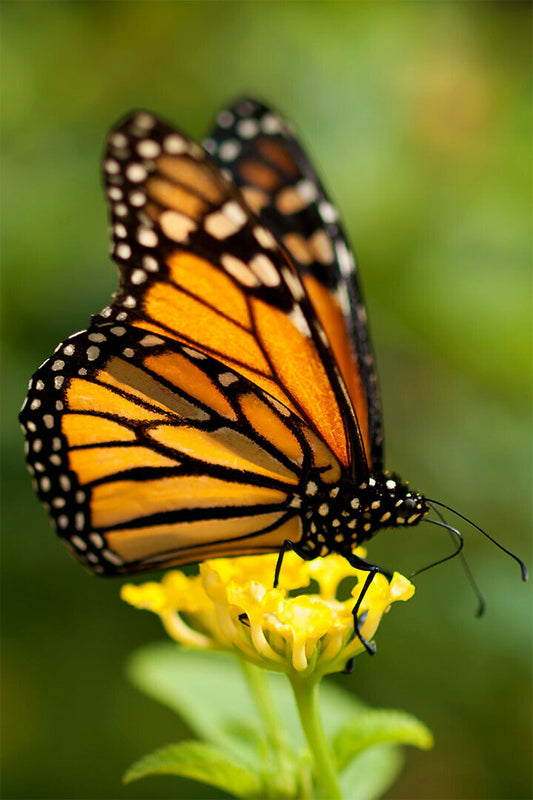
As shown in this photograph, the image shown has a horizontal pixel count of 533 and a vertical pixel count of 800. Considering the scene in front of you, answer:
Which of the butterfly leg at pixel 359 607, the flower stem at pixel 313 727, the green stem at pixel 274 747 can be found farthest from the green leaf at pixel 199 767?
the butterfly leg at pixel 359 607

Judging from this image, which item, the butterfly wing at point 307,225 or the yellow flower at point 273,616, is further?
the butterfly wing at point 307,225

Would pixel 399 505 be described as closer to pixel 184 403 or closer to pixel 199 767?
pixel 184 403

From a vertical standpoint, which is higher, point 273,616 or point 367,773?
point 273,616

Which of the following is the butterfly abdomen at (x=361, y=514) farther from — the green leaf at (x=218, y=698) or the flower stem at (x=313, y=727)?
the green leaf at (x=218, y=698)

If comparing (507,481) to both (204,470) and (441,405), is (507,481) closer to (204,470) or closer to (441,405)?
(441,405)

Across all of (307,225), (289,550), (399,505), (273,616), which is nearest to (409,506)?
(399,505)

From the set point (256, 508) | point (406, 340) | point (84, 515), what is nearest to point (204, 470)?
point (256, 508)
